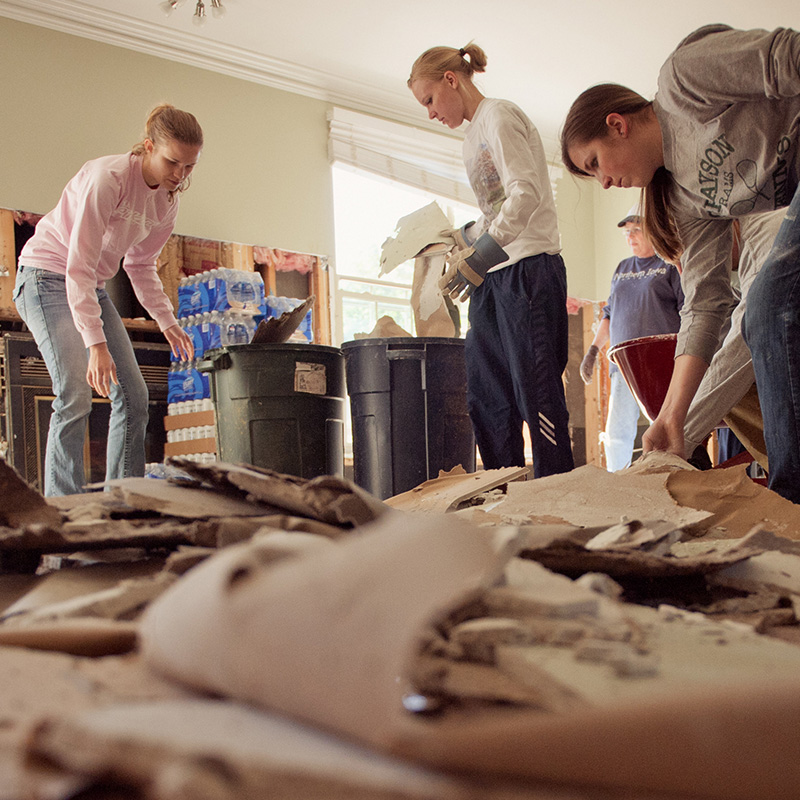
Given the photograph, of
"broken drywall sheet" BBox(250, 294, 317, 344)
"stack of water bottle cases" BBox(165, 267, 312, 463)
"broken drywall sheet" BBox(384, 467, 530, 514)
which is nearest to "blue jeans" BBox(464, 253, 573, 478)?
"broken drywall sheet" BBox(384, 467, 530, 514)

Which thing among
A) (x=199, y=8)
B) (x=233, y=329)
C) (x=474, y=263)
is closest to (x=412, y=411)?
(x=474, y=263)

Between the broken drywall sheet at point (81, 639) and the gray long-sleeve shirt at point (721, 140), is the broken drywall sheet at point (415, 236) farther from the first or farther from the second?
the broken drywall sheet at point (81, 639)

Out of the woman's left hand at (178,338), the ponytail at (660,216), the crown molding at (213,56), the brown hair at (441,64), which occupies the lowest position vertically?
the woman's left hand at (178,338)

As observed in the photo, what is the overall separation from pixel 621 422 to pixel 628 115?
298 centimetres

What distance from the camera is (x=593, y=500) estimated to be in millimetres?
1248

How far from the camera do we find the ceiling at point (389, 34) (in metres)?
4.66

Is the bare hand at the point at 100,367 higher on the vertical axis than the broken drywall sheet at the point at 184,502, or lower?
higher

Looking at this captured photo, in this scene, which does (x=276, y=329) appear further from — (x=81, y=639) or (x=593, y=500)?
(x=81, y=639)

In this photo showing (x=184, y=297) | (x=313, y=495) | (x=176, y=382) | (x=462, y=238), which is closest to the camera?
(x=313, y=495)

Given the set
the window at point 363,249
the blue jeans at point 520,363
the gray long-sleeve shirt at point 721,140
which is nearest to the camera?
the gray long-sleeve shirt at point 721,140

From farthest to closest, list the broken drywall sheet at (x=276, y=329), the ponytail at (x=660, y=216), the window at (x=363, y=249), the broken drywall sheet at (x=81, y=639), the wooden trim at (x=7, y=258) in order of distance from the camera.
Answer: the window at (x=363, y=249), the wooden trim at (x=7, y=258), the broken drywall sheet at (x=276, y=329), the ponytail at (x=660, y=216), the broken drywall sheet at (x=81, y=639)

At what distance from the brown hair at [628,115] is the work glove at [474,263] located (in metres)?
0.52

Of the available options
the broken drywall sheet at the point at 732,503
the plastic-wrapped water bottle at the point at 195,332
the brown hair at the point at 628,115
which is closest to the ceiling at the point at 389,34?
the plastic-wrapped water bottle at the point at 195,332

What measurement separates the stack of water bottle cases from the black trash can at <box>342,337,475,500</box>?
161 centimetres
